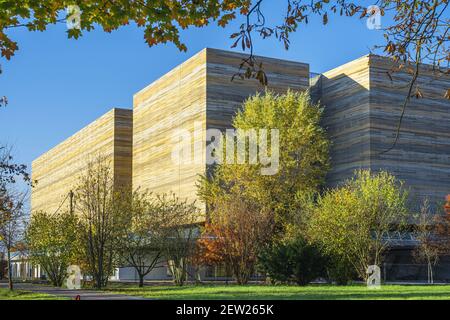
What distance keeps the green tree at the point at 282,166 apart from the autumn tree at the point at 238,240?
481 cm

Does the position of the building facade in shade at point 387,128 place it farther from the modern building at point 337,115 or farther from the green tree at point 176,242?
the green tree at point 176,242

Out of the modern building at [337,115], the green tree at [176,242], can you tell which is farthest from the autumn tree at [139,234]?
the modern building at [337,115]

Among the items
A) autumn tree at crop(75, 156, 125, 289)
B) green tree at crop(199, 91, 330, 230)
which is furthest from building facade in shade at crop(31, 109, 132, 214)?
autumn tree at crop(75, 156, 125, 289)

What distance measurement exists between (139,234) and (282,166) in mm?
10456

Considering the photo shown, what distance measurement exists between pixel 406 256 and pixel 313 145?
16.4 m

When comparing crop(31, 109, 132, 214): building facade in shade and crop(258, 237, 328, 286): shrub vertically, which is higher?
crop(31, 109, 132, 214): building facade in shade

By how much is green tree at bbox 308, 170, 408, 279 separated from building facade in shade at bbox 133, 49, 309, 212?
17.1 meters

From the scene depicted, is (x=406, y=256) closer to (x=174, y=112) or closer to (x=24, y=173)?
(x=174, y=112)

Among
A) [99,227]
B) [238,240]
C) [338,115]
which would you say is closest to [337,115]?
[338,115]

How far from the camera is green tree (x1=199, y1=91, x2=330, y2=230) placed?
135 feet

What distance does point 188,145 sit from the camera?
172 ft

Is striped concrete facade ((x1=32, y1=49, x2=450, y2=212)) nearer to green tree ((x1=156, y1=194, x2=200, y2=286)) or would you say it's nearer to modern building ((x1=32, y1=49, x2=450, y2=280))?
modern building ((x1=32, y1=49, x2=450, y2=280))

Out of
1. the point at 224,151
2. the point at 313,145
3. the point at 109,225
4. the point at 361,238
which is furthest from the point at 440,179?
the point at 109,225

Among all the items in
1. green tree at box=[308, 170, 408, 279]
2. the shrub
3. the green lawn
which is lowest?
the green lawn
